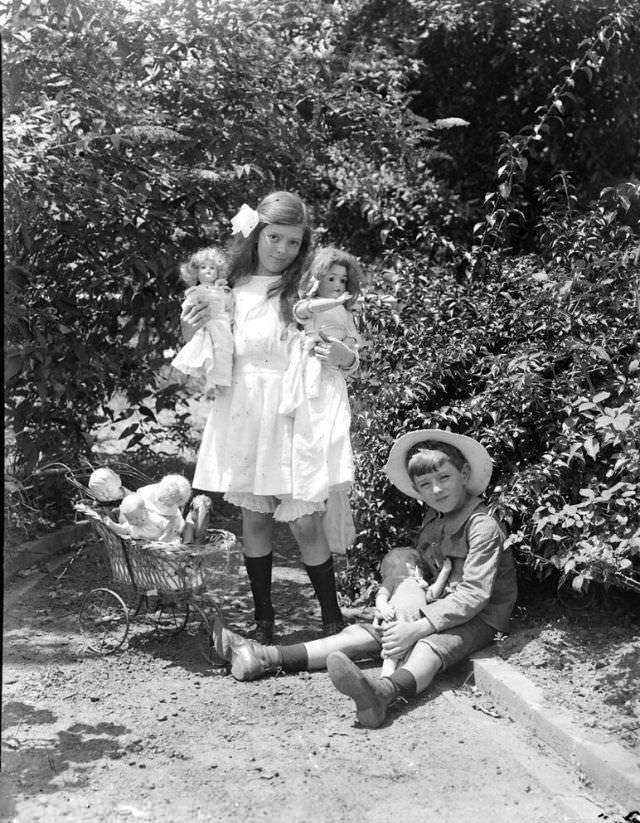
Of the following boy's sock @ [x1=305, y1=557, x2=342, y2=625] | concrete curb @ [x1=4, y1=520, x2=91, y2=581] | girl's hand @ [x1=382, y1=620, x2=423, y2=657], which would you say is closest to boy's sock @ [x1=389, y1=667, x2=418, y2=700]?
girl's hand @ [x1=382, y1=620, x2=423, y2=657]

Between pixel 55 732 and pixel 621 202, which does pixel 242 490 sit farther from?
pixel 621 202

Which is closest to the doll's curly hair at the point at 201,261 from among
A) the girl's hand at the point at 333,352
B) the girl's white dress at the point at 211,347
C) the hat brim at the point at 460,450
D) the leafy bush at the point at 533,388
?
the girl's white dress at the point at 211,347

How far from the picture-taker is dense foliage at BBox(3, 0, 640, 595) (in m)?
4.31

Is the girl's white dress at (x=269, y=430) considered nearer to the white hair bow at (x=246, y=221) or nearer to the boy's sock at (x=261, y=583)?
the white hair bow at (x=246, y=221)

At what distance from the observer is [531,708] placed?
3.65m

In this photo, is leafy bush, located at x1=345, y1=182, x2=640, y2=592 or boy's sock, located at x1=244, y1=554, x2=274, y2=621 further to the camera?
boy's sock, located at x1=244, y1=554, x2=274, y2=621

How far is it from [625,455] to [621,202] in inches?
57.9

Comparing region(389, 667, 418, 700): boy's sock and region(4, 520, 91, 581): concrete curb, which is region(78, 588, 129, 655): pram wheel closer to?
region(4, 520, 91, 581): concrete curb

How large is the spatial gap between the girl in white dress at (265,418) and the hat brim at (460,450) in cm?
22

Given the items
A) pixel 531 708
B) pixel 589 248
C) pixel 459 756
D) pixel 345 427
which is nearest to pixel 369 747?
pixel 459 756

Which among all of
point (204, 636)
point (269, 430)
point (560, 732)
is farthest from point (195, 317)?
point (560, 732)

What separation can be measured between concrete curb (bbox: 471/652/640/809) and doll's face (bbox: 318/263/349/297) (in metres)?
1.64

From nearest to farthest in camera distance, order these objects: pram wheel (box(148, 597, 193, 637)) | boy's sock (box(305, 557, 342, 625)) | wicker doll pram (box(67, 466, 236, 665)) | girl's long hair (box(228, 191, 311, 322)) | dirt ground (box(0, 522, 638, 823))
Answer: dirt ground (box(0, 522, 638, 823)) < wicker doll pram (box(67, 466, 236, 665)) < girl's long hair (box(228, 191, 311, 322)) < boy's sock (box(305, 557, 342, 625)) < pram wheel (box(148, 597, 193, 637))

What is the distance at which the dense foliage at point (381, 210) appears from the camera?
4312 millimetres
